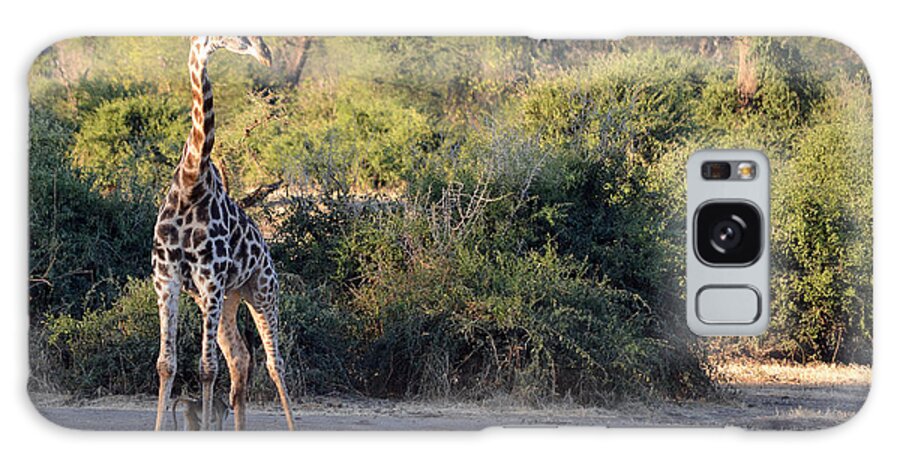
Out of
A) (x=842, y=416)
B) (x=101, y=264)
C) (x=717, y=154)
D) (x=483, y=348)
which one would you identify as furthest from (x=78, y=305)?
(x=842, y=416)

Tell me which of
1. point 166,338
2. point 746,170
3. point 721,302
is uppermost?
point 746,170

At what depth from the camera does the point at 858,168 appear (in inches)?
285

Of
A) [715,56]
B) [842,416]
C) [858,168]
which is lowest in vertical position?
[842,416]

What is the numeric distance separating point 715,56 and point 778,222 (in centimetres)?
85

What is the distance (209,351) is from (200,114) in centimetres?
115

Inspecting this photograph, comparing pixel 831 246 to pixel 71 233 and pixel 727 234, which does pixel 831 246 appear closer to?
pixel 727 234

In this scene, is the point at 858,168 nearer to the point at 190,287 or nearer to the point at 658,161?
the point at 658,161

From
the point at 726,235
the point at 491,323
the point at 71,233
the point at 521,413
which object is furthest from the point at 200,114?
the point at 726,235

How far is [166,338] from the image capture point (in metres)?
7.38

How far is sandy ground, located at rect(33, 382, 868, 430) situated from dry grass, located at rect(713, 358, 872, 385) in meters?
0.03

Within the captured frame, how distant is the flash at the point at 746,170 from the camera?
23.8ft

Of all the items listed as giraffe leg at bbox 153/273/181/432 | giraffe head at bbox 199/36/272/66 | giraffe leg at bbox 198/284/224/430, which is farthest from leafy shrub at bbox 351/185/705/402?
giraffe head at bbox 199/36/272/66

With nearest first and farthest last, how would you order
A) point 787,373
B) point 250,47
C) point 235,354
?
point 787,373 → point 250,47 → point 235,354

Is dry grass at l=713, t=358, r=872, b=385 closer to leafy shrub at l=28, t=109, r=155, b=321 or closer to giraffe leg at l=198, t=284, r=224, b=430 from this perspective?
giraffe leg at l=198, t=284, r=224, b=430
